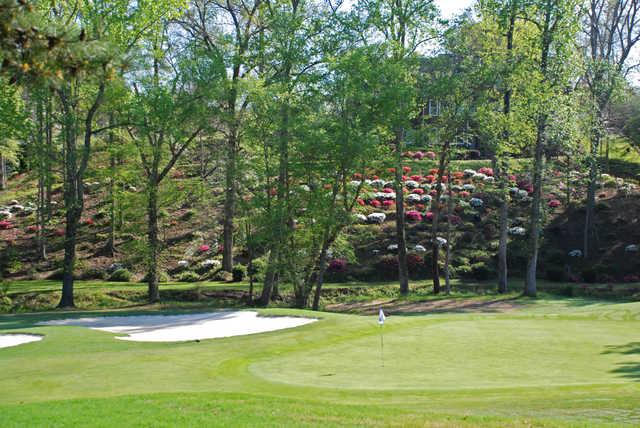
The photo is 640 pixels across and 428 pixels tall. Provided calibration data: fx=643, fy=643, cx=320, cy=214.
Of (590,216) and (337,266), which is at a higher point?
(590,216)

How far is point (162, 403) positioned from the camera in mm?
11406

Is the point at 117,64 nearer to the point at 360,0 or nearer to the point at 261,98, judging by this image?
the point at 261,98

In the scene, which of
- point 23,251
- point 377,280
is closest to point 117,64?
point 377,280

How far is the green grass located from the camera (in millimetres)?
10695

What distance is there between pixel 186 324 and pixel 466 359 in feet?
39.7

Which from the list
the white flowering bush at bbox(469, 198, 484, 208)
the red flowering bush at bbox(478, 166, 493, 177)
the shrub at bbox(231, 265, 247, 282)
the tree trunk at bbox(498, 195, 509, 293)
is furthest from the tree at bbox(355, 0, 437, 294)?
the red flowering bush at bbox(478, 166, 493, 177)

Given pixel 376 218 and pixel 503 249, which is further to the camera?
pixel 376 218

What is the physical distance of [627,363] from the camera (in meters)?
14.9

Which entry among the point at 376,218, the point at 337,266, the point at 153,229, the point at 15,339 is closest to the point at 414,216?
the point at 376,218

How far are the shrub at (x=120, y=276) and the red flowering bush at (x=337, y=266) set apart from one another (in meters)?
12.9

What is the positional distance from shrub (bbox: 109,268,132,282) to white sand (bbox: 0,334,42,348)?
20.1 meters

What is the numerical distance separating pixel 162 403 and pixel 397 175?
879 inches

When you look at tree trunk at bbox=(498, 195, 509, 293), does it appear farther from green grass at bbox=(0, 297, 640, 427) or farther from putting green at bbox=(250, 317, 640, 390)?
putting green at bbox=(250, 317, 640, 390)

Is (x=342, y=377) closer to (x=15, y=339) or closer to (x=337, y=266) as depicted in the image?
(x=15, y=339)
